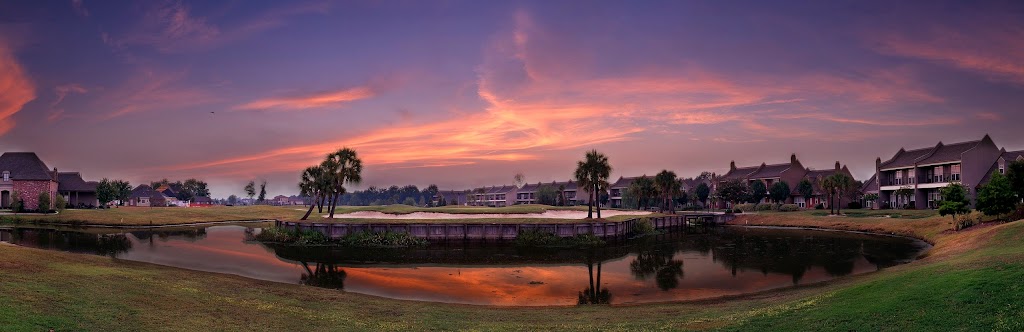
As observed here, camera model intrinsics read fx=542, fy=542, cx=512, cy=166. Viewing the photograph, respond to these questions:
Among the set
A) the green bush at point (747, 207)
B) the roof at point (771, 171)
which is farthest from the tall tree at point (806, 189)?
the roof at point (771, 171)

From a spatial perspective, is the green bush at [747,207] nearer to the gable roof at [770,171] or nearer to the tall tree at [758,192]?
the tall tree at [758,192]

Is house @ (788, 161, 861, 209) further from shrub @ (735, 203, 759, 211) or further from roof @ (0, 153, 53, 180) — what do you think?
roof @ (0, 153, 53, 180)

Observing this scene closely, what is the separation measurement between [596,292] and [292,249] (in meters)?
34.8

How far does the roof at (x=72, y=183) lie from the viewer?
104150 millimetres

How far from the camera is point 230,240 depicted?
2490 inches

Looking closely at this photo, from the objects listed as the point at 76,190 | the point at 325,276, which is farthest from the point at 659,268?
the point at 76,190

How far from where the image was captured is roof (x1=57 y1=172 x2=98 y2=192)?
104150 mm

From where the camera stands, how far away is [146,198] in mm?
153875

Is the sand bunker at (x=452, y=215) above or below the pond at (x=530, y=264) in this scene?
above

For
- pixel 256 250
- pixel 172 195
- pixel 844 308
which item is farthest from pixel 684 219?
pixel 172 195

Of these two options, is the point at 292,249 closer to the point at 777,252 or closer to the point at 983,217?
the point at 777,252

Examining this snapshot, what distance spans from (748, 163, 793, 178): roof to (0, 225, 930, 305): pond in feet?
213

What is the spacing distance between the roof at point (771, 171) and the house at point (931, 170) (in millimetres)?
28800

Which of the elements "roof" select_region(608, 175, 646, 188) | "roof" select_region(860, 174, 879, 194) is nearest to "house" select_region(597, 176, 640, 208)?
"roof" select_region(608, 175, 646, 188)
